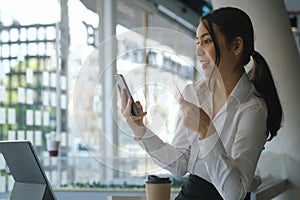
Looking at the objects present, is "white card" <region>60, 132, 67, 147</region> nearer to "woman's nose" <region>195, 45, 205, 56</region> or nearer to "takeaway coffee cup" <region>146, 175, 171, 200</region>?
"takeaway coffee cup" <region>146, 175, 171, 200</region>

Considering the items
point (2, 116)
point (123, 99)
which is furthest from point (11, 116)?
point (123, 99)

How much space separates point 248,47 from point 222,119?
22cm

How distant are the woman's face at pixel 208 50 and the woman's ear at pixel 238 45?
2cm

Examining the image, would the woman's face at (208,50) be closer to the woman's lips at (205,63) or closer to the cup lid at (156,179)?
the woman's lips at (205,63)

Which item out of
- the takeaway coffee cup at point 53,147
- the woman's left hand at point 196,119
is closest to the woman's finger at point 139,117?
the woman's left hand at point 196,119

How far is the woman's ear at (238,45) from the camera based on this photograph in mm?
1586

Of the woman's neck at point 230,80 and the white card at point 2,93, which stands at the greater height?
the white card at point 2,93

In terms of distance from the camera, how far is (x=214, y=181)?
4.83 feet

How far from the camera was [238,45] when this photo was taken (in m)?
1.59

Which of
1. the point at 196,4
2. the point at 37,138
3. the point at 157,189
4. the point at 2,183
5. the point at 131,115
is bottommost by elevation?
the point at 2,183

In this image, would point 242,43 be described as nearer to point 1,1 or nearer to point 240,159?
point 240,159

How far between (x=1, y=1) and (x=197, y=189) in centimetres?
387

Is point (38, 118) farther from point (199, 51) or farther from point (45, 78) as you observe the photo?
point (199, 51)

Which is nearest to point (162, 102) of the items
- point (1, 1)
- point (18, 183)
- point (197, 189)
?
point (197, 189)
